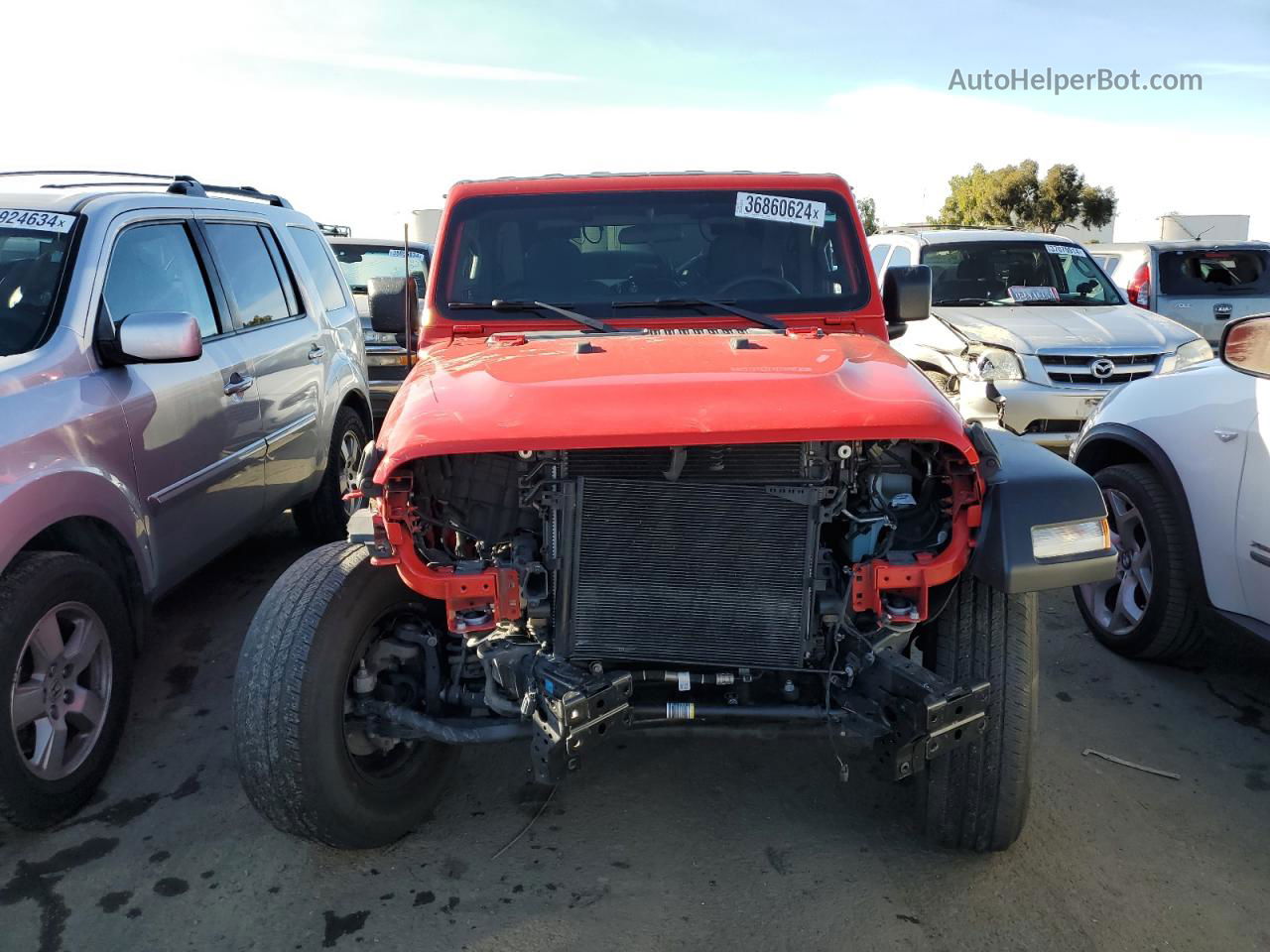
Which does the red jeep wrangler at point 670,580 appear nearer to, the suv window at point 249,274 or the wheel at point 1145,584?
the wheel at point 1145,584

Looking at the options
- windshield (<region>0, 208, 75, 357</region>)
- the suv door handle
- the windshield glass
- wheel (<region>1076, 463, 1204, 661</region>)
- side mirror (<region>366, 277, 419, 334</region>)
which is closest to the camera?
windshield (<region>0, 208, 75, 357</region>)

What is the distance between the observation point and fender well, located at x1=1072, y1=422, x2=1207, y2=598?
12.7 feet

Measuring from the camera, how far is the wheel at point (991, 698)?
2707mm

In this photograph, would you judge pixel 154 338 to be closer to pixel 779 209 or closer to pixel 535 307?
pixel 535 307

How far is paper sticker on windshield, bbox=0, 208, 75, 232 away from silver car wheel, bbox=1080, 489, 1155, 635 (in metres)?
4.43

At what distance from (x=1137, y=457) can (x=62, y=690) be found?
4.37 metres

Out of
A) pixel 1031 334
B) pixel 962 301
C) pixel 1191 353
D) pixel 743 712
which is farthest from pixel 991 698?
pixel 962 301

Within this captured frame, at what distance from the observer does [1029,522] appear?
2502 millimetres

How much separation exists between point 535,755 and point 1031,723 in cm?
138

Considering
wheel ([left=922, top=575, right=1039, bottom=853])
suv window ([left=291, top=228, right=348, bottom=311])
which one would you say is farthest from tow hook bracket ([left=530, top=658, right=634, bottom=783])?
suv window ([left=291, top=228, right=348, bottom=311])

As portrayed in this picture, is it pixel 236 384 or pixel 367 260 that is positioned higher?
pixel 367 260

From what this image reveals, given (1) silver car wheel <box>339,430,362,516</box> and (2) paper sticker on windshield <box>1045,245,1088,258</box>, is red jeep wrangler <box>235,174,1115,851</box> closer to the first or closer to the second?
(1) silver car wheel <box>339,430,362,516</box>

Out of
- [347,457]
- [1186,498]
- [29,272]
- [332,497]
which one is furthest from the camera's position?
[347,457]

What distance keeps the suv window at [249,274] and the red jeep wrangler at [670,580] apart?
81.6 inches
